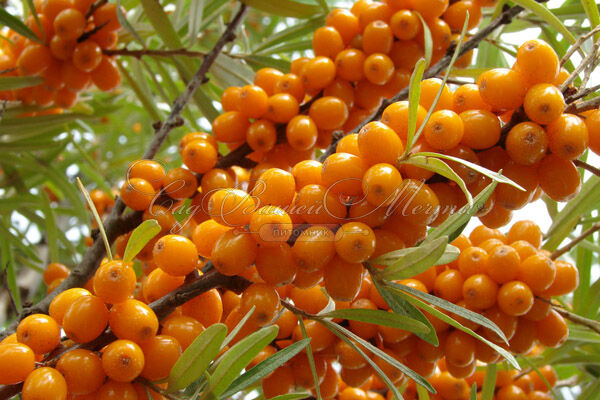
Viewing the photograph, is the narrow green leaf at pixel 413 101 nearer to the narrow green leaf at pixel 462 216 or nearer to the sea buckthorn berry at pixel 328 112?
the narrow green leaf at pixel 462 216

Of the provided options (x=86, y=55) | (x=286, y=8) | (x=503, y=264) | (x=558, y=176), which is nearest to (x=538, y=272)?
(x=503, y=264)

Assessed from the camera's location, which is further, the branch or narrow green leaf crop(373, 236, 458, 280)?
the branch

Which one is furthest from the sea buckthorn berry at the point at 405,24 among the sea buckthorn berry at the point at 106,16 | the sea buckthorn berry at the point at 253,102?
the sea buckthorn berry at the point at 106,16

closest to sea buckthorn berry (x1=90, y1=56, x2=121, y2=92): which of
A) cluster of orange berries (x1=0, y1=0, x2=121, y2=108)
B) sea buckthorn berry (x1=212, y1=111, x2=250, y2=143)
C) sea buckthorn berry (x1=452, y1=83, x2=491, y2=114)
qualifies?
cluster of orange berries (x1=0, y1=0, x2=121, y2=108)

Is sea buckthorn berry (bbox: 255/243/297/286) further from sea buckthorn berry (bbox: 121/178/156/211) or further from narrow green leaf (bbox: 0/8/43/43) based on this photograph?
narrow green leaf (bbox: 0/8/43/43)

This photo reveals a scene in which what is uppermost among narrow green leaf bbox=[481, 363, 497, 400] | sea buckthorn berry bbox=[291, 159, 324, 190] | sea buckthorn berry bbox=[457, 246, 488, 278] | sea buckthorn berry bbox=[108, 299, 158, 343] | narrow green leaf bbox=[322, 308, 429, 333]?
sea buckthorn berry bbox=[291, 159, 324, 190]

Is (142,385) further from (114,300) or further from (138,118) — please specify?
(138,118)

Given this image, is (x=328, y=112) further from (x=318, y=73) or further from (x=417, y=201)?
(x=417, y=201)
